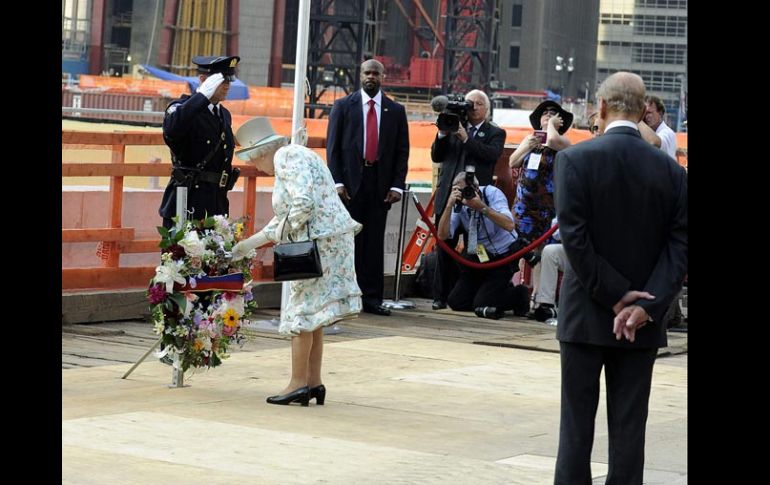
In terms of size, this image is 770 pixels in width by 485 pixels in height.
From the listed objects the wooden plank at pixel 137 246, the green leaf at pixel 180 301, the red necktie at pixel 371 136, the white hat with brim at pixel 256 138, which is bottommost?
the green leaf at pixel 180 301

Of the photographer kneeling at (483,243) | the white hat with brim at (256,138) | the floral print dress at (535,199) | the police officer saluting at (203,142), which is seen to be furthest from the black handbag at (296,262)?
the floral print dress at (535,199)

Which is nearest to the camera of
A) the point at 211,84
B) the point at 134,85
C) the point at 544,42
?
the point at 211,84

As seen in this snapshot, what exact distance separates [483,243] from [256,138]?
504 cm

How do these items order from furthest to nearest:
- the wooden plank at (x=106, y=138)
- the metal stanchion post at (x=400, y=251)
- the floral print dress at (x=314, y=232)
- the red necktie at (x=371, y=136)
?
the metal stanchion post at (x=400, y=251)
the red necktie at (x=371, y=136)
the wooden plank at (x=106, y=138)
the floral print dress at (x=314, y=232)

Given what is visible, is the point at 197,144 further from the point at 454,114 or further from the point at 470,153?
the point at 470,153

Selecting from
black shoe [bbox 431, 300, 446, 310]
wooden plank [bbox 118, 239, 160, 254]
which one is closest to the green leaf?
wooden plank [bbox 118, 239, 160, 254]

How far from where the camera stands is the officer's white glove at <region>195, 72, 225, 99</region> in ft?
34.2

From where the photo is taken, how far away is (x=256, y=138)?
852 centimetres

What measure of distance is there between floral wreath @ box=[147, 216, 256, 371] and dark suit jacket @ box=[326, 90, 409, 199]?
429cm

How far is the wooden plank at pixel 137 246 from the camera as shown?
1225 cm

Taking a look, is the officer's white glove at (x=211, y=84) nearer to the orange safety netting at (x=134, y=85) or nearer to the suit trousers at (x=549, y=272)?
the suit trousers at (x=549, y=272)

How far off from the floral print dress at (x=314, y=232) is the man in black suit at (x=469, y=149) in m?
5.11

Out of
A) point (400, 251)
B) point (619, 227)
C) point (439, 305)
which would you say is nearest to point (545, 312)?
point (439, 305)
